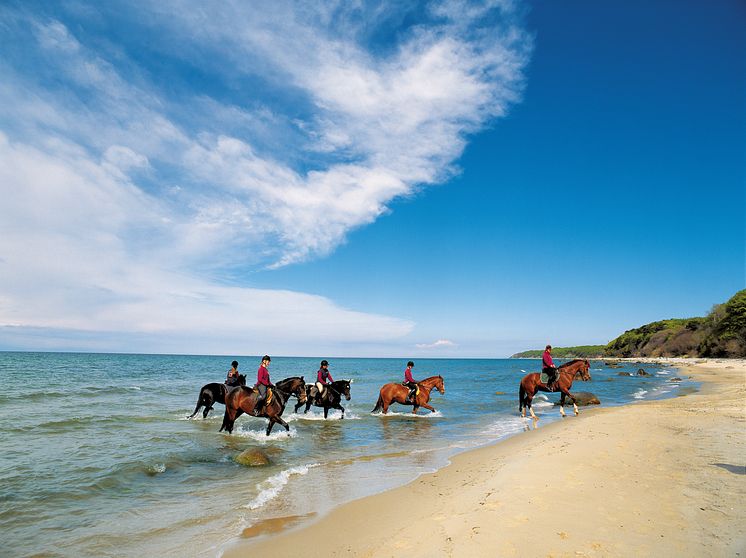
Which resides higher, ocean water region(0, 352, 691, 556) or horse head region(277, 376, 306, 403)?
horse head region(277, 376, 306, 403)

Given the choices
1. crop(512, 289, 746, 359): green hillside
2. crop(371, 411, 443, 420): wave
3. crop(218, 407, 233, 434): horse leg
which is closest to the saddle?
crop(218, 407, 233, 434): horse leg

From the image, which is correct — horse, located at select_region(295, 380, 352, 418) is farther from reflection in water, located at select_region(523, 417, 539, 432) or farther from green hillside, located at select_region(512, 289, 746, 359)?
green hillside, located at select_region(512, 289, 746, 359)

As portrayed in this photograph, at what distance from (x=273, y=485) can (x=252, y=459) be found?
89.8 inches

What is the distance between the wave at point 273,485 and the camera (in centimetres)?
821

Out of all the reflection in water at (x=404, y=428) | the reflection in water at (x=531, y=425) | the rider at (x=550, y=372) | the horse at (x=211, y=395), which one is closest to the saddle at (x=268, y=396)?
the horse at (x=211, y=395)

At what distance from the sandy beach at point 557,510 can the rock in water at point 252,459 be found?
4463 mm

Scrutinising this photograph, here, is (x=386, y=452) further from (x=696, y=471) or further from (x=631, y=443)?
(x=696, y=471)

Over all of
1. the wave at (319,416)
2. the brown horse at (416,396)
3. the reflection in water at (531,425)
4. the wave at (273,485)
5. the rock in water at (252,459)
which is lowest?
the wave at (319,416)

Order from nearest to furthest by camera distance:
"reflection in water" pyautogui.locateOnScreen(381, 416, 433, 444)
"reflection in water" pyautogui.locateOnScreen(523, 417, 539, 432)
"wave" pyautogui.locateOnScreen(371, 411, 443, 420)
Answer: "reflection in water" pyautogui.locateOnScreen(381, 416, 433, 444)
"reflection in water" pyautogui.locateOnScreen(523, 417, 539, 432)
"wave" pyautogui.locateOnScreen(371, 411, 443, 420)

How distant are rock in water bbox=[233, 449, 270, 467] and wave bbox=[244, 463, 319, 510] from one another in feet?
3.18

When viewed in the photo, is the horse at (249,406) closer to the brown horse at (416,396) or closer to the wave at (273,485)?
the wave at (273,485)

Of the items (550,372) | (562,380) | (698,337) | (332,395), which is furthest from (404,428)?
(698,337)

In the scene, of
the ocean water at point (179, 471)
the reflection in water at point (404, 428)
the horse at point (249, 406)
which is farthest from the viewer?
the reflection in water at point (404, 428)

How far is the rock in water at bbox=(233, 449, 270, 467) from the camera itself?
1135cm
